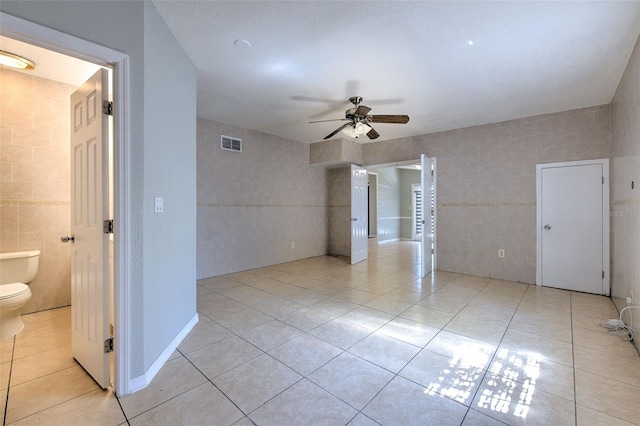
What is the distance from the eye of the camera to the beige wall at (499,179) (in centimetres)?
377

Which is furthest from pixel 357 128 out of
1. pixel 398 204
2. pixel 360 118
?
pixel 398 204

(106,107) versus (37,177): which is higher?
(106,107)

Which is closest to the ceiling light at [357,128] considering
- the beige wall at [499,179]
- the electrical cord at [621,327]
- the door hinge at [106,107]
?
the beige wall at [499,179]

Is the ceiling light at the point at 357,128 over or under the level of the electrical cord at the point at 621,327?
over

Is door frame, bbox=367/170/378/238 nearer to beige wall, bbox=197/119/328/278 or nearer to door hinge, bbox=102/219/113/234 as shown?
beige wall, bbox=197/119/328/278

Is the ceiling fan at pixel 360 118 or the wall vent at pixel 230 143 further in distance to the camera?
the wall vent at pixel 230 143

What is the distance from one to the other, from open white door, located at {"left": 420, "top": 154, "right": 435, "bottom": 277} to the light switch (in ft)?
12.4

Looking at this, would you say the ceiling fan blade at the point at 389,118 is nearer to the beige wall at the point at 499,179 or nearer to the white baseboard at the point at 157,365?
the beige wall at the point at 499,179

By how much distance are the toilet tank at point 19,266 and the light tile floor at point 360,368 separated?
1.45 ft

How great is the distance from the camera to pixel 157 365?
1875mm

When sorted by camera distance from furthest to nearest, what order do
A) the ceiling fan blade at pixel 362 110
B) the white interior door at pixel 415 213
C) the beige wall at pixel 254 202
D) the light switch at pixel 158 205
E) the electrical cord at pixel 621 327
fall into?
the white interior door at pixel 415 213 → the beige wall at pixel 254 202 → the ceiling fan blade at pixel 362 110 → the electrical cord at pixel 621 327 → the light switch at pixel 158 205

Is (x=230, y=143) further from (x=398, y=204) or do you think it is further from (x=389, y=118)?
(x=398, y=204)

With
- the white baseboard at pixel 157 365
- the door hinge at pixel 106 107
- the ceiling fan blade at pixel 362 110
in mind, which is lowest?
the white baseboard at pixel 157 365

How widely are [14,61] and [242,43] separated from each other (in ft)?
6.94
